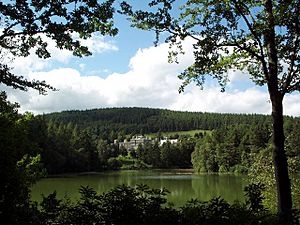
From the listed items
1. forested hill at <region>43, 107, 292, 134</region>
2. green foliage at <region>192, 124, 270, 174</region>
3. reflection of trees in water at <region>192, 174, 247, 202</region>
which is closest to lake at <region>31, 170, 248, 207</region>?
reflection of trees in water at <region>192, 174, 247, 202</region>

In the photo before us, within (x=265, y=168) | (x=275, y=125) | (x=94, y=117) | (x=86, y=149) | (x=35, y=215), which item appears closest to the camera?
(x=35, y=215)

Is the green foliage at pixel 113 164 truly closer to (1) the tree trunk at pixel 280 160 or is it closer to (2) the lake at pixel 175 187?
(2) the lake at pixel 175 187

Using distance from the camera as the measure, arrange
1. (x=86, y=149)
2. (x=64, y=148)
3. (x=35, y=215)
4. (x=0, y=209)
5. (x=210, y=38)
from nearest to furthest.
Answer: (x=0, y=209)
(x=35, y=215)
(x=210, y=38)
(x=64, y=148)
(x=86, y=149)

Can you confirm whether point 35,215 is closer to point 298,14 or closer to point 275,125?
point 275,125

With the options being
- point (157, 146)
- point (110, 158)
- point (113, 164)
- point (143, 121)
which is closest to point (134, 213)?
point (113, 164)

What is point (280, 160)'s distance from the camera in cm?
664

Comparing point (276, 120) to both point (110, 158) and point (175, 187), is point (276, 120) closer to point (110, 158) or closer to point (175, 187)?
point (175, 187)

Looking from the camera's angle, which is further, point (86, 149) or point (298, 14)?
point (86, 149)

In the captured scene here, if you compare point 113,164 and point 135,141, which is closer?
point 113,164

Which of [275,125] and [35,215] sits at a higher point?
[275,125]

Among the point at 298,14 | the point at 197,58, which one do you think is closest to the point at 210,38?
the point at 197,58

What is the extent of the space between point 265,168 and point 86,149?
2976 inches

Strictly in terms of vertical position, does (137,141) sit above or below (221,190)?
above

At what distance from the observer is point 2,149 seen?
4301 millimetres
